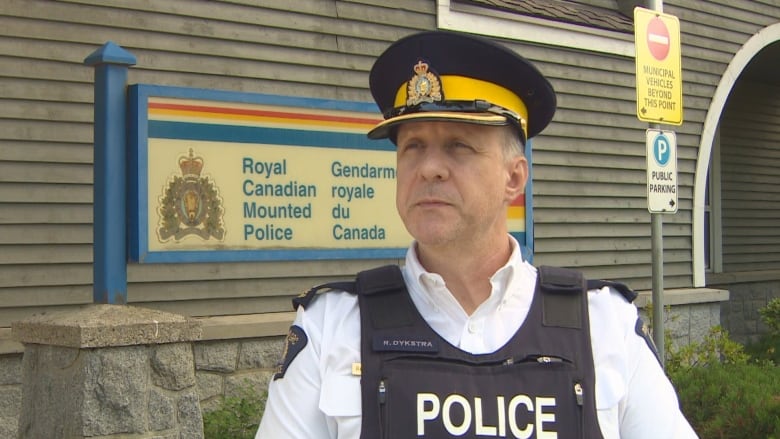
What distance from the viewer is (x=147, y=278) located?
5734 millimetres

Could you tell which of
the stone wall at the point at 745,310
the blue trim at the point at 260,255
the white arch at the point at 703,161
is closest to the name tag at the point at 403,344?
the blue trim at the point at 260,255

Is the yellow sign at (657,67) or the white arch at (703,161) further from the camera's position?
the white arch at (703,161)

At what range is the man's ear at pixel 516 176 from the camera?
6.33ft

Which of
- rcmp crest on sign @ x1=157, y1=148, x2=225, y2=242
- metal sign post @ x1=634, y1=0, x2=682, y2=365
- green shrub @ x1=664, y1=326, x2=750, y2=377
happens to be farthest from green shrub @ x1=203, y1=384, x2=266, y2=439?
green shrub @ x1=664, y1=326, x2=750, y2=377

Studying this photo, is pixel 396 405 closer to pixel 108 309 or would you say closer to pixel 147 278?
pixel 108 309

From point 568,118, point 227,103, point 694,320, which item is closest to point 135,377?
point 227,103

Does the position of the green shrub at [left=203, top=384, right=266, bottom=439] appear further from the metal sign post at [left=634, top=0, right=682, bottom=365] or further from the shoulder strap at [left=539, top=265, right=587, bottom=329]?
the shoulder strap at [left=539, top=265, right=587, bottom=329]

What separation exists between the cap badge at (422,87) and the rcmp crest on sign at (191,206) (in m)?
2.56

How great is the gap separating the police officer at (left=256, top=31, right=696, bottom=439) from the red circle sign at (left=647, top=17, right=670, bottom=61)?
3763 millimetres

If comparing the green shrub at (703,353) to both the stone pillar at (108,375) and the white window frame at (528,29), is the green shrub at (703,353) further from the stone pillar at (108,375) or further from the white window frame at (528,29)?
the stone pillar at (108,375)

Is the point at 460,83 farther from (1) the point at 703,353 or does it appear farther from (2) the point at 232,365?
(1) the point at 703,353

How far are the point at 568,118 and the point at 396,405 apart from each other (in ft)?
21.9

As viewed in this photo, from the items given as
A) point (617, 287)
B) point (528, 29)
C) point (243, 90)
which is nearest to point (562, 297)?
point (617, 287)

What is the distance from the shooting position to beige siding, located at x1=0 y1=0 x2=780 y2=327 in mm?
5281
